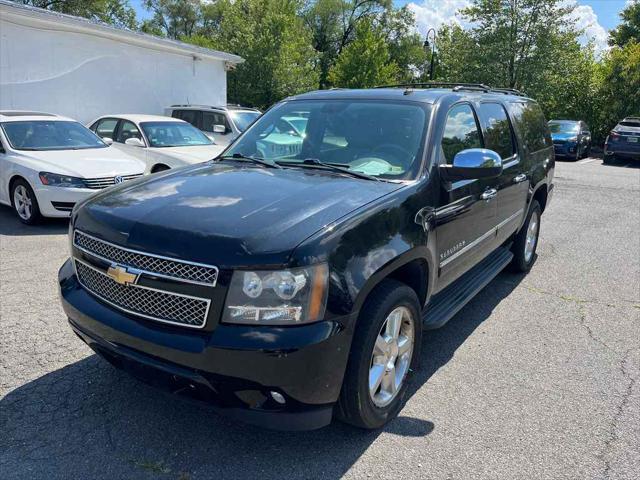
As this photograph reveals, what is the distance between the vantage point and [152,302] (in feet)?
8.38

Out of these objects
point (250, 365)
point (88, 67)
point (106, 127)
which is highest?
point (88, 67)

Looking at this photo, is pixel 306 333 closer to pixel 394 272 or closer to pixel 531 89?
pixel 394 272

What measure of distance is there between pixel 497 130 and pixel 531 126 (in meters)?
1.16

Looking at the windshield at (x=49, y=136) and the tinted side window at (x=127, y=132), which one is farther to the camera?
the tinted side window at (x=127, y=132)

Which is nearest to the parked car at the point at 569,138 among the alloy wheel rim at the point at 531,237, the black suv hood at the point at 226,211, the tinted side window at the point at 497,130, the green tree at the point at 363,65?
the alloy wheel rim at the point at 531,237

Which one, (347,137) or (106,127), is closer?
(347,137)

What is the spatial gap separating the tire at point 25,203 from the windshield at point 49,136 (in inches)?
28.8

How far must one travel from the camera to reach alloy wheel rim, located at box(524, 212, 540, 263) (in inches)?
231

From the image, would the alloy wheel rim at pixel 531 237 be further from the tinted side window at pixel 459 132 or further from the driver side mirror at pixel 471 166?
the driver side mirror at pixel 471 166

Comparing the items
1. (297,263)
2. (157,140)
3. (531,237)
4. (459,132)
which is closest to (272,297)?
(297,263)

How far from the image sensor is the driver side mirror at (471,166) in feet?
11.1

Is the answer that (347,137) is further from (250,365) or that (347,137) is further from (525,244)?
(525,244)

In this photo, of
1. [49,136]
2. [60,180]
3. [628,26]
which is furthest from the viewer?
[628,26]

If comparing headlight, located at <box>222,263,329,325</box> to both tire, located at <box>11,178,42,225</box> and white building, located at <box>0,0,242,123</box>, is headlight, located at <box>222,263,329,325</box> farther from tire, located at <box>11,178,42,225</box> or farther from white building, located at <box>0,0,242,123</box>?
white building, located at <box>0,0,242,123</box>
